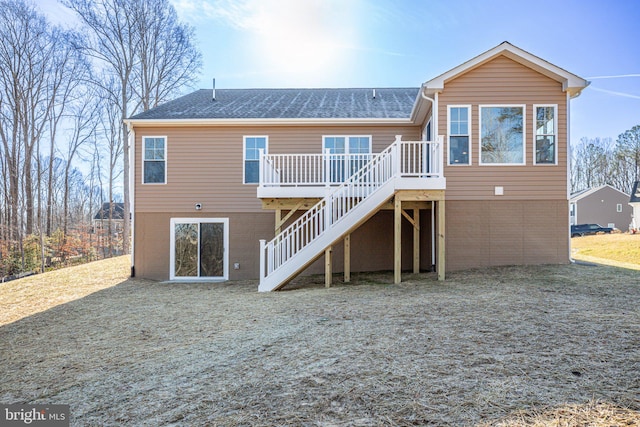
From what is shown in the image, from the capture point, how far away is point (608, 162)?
38094 mm

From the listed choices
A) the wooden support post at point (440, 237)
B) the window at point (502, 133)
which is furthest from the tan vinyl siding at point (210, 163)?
the wooden support post at point (440, 237)

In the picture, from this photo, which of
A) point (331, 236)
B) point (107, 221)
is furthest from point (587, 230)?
point (107, 221)

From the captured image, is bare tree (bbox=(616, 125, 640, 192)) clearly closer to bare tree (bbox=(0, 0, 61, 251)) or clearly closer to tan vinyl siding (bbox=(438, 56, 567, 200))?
tan vinyl siding (bbox=(438, 56, 567, 200))

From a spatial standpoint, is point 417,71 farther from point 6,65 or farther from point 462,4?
point 6,65

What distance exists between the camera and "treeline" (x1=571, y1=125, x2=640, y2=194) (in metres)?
35.4

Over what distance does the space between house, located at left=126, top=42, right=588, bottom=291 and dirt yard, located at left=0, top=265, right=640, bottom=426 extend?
2062 millimetres

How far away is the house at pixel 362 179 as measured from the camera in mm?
8258

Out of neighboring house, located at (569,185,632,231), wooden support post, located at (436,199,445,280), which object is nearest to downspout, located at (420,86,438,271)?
wooden support post, located at (436,199,445,280)

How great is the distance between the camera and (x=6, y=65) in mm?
17844

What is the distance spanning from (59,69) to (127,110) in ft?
13.6

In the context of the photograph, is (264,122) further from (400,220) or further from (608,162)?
(608,162)

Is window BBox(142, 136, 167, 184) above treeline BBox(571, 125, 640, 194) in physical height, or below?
below

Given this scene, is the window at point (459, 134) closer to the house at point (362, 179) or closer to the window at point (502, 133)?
the house at point (362, 179)

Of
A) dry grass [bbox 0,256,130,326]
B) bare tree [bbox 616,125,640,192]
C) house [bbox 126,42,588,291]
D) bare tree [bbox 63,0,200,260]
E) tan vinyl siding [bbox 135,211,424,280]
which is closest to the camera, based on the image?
dry grass [bbox 0,256,130,326]
